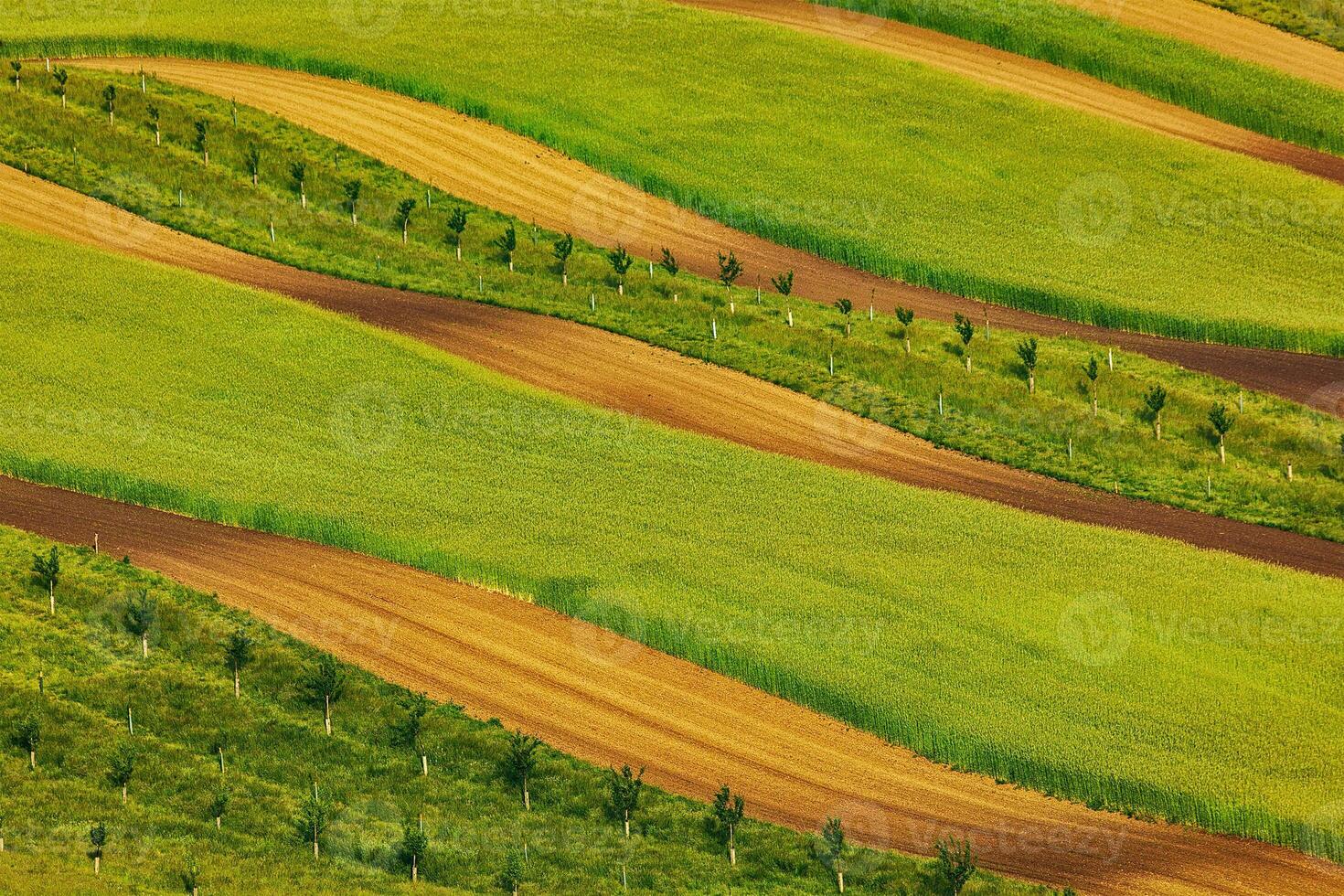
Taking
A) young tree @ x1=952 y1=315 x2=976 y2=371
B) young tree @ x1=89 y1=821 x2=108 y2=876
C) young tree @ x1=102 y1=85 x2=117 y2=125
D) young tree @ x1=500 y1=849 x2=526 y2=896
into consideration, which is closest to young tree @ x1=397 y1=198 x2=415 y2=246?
young tree @ x1=102 y1=85 x2=117 y2=125

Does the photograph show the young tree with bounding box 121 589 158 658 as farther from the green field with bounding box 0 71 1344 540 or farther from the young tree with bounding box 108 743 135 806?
the green field with bounding box 0 71 1344 540

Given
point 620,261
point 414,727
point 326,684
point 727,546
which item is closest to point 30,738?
point 326,684

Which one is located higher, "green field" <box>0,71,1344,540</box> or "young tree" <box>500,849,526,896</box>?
"green field" <box>0,71,1344,540</box>

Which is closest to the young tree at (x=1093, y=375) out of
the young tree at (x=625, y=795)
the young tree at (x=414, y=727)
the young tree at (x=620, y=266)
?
the young tree at (x=620, y=266)

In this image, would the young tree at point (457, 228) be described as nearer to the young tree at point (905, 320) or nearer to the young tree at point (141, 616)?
the young tree at point (905, 320)

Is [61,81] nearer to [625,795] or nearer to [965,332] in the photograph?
[965,332]

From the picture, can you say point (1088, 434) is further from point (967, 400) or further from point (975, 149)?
point (975, 149)
